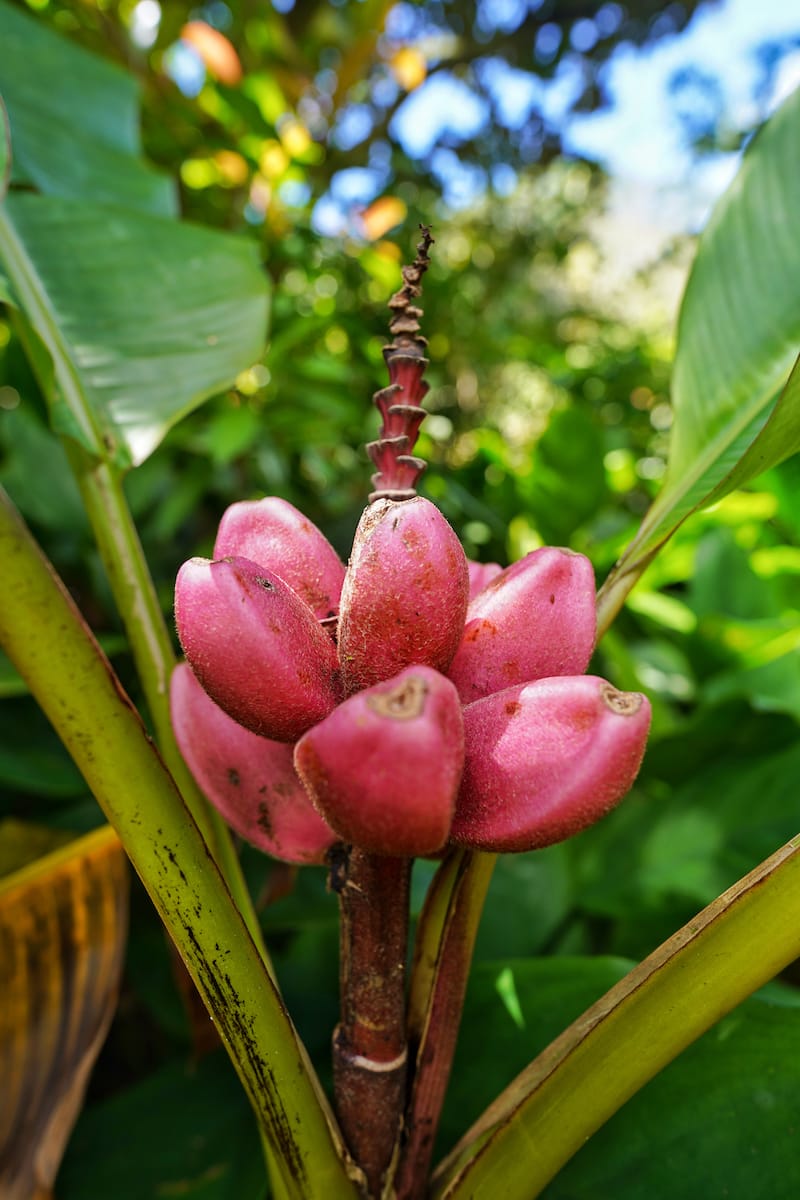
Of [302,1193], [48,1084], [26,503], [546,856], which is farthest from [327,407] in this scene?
[302,1193]

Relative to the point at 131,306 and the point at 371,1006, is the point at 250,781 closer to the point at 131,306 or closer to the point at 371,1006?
the point at 371,1006

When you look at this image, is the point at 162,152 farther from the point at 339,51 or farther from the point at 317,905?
the point at 317,905

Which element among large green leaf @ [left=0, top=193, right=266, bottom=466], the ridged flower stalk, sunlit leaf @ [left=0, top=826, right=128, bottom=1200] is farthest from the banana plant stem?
large green leaf @ [left=0, top=193, right=266, bottom=466]

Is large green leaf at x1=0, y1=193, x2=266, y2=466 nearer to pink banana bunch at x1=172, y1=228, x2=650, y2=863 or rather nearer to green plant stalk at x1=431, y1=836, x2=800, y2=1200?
pink banana bunch at x1=172, y1=228, x2=650, y2=863

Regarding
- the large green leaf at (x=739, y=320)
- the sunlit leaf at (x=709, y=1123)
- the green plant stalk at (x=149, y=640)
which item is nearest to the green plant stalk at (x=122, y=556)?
the green plant stalk at (x=149, y=640)

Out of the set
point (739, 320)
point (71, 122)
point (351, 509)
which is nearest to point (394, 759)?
point (739, 320)
